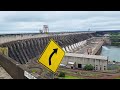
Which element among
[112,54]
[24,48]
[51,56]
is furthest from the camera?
[112,54]

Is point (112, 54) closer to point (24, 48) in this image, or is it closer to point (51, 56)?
point (24, 48)

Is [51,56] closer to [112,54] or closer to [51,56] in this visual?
[51,56]

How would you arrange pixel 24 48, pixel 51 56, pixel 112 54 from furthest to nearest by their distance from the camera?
pixel 112 54 → pixel 24 48 → pixel 51 56

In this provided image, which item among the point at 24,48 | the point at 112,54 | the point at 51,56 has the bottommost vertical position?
the point at 112,54

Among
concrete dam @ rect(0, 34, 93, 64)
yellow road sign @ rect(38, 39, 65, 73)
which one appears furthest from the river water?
yellow road sign @ rect(38, 39, 65, 73)

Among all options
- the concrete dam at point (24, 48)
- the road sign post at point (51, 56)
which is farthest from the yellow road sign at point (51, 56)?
the concrete dam at point (24, 48)

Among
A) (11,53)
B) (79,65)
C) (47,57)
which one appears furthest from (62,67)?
(47,57)

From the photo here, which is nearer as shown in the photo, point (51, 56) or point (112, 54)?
point (51, 56)

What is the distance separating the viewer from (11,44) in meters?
20.1

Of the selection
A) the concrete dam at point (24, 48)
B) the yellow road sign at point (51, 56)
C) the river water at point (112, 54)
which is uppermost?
the yellow road sign at point (51, 56)

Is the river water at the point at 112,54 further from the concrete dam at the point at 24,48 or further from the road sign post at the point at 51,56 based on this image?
the road sign post at the point at 51,56

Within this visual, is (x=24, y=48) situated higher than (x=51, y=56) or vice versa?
(x=51, y=56)

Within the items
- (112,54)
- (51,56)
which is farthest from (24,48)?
(112,54)
